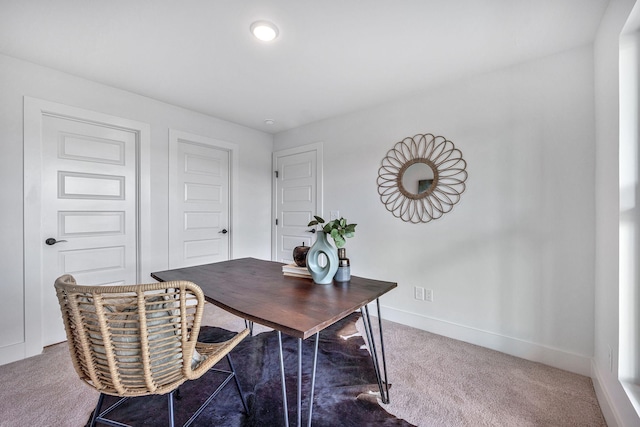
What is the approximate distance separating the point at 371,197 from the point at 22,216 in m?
3.01

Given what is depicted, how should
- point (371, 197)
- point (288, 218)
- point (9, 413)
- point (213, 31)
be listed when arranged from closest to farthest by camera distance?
1. point (9, 413)
2. point (213, 31)
3. point (371, 197)
4. point (288, 218)

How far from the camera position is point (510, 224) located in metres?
2.13

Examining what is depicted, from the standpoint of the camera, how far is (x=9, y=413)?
Result: 1482mm

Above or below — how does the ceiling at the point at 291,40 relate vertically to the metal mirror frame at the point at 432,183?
above

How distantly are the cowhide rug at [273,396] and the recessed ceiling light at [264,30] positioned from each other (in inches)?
89.0

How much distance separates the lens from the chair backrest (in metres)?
0.91

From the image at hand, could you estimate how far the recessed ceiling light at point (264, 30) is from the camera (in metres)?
1.66

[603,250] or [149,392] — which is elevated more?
[603,250]

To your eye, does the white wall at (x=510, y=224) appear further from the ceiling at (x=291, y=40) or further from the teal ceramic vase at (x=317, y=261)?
the teal ceramic vase at (x=317, y=261)

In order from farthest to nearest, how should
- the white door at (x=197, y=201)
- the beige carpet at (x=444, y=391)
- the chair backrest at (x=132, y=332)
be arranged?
the white door at (x=197, y=201), the beige carpet at (x=444, y=391), the chair backrest at (x=132, y=332)

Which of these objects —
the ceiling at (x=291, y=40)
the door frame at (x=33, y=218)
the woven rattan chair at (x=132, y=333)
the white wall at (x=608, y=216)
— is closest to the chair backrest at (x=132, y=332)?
the woven rattan chair at (x=132, y=333)

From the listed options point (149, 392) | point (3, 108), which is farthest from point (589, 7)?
point (3, 108)

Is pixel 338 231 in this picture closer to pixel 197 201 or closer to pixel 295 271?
pixel 295 271

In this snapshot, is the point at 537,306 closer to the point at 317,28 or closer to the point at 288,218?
the point at 317,28
